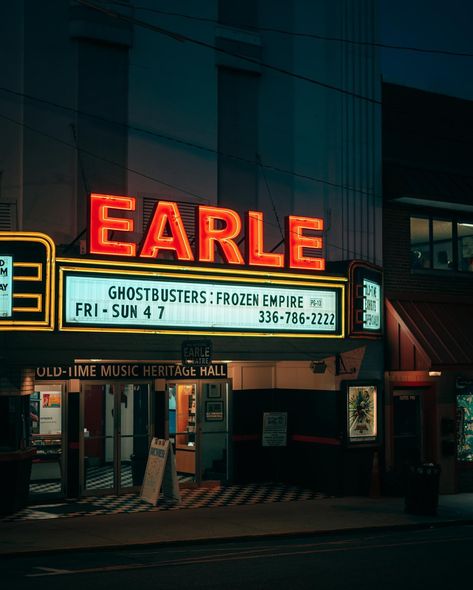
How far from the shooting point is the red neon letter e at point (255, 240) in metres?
19.7

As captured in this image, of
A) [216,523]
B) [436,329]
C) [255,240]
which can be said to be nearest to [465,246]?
[436,329]

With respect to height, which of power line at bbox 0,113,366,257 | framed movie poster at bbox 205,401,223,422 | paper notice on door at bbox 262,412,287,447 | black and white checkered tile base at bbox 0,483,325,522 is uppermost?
power line at bbox 0,113,366,257

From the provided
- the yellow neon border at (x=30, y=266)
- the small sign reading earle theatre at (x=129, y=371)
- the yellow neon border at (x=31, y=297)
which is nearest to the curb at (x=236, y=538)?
the yellow neon border at (x=31, y=297)

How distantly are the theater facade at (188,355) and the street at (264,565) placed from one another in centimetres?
443

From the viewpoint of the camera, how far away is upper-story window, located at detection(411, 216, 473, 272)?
24.0m

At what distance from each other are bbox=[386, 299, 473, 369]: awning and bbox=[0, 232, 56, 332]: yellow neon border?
891 centimetres

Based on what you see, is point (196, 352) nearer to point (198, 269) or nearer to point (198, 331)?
point (198, 331)

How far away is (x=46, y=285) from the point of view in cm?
1712

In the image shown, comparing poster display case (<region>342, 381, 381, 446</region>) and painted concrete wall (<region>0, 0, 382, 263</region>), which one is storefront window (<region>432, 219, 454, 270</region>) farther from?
poster display case (<region>342, 381, 381, 446</region>)

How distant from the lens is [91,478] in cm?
2152

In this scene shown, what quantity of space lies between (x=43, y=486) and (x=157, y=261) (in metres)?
5.77

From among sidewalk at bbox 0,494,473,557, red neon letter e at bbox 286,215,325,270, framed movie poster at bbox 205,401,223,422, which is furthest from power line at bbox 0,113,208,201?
sidewalk at bbox 0,494,473,557

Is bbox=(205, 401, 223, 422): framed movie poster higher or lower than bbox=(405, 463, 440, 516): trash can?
higher

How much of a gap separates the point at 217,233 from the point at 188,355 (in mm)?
2454
